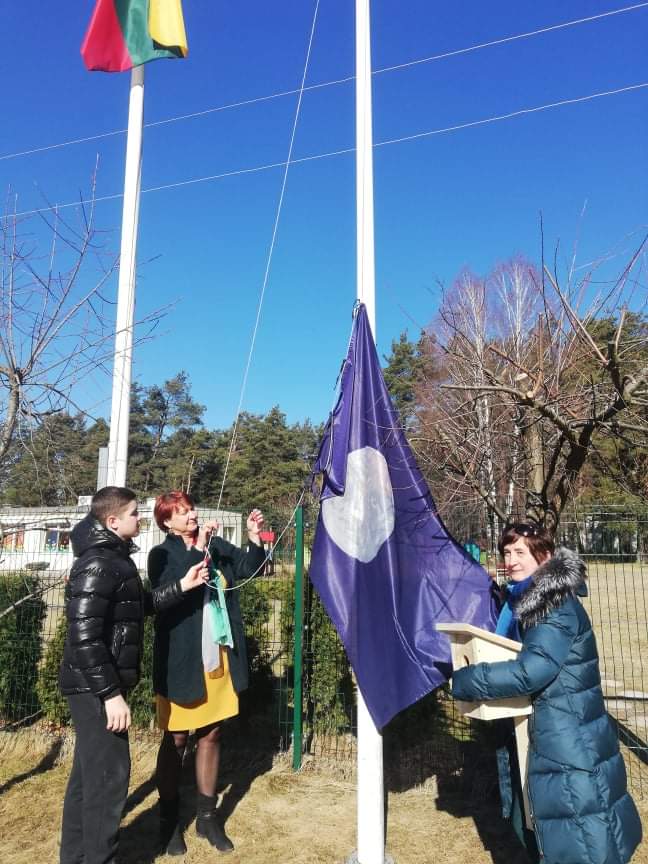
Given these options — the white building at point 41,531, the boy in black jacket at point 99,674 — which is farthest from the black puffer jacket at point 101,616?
the white building at point 41,531

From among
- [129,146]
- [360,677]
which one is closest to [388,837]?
[360,677]

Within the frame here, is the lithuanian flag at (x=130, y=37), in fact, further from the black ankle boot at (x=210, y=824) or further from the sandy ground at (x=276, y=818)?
the sandy ground at (x=276, y=818)

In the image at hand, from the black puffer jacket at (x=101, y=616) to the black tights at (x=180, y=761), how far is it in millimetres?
768

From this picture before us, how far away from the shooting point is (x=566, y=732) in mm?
2510

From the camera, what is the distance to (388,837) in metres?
3.84

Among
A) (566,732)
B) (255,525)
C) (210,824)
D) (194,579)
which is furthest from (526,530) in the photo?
(210,824)

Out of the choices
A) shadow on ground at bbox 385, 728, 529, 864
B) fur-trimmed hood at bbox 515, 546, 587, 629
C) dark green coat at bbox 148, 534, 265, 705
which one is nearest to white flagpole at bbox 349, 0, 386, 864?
shadow on ground at bbox 385, 728, 529, 864

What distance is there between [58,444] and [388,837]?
10.1 feet

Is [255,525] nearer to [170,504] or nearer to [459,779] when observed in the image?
[170,504]

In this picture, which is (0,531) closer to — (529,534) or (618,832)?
(529,534)

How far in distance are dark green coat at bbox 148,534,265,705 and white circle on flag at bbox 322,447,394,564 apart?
1.85 ft

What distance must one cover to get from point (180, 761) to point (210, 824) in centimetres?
42

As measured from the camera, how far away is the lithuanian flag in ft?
15.9

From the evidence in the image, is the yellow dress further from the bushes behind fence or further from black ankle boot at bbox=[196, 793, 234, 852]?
the bushes behind fence
